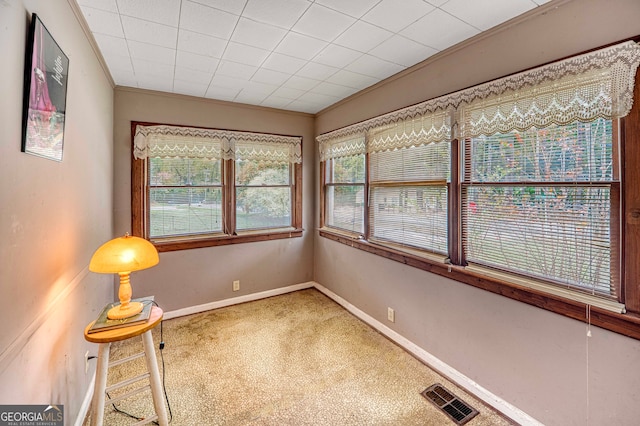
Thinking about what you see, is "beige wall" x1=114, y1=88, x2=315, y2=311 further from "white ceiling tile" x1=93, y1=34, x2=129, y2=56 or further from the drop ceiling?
"white ceiling tile" x1=93, y1=34, x2=129, y2=56

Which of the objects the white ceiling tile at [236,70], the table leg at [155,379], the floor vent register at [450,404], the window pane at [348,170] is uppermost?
the white ceiling tile at [236,70]

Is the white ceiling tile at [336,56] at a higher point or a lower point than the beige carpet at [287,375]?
higher

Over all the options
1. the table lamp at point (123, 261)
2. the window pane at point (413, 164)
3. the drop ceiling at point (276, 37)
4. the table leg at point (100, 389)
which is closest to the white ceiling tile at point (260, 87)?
the drop ceiling at point (276, 37)

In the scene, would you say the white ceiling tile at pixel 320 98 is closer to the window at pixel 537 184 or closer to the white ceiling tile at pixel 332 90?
the white ceiling tile at pixel 332 90

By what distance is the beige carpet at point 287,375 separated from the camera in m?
1.84

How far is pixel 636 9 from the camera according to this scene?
132 centimetres

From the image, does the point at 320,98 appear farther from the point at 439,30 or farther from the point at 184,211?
the point at 184,211

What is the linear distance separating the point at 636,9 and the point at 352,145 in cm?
217

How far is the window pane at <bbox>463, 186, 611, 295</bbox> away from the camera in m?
1.48

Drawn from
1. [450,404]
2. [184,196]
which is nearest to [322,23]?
[184,196]

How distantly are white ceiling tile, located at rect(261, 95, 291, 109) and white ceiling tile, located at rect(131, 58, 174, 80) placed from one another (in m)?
1.04

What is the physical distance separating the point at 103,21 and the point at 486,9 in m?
2.30

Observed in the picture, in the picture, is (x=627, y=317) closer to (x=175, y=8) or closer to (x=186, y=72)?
(x=175, y=8)

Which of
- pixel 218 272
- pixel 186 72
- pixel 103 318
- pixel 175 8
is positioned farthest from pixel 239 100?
pixel 103 318
